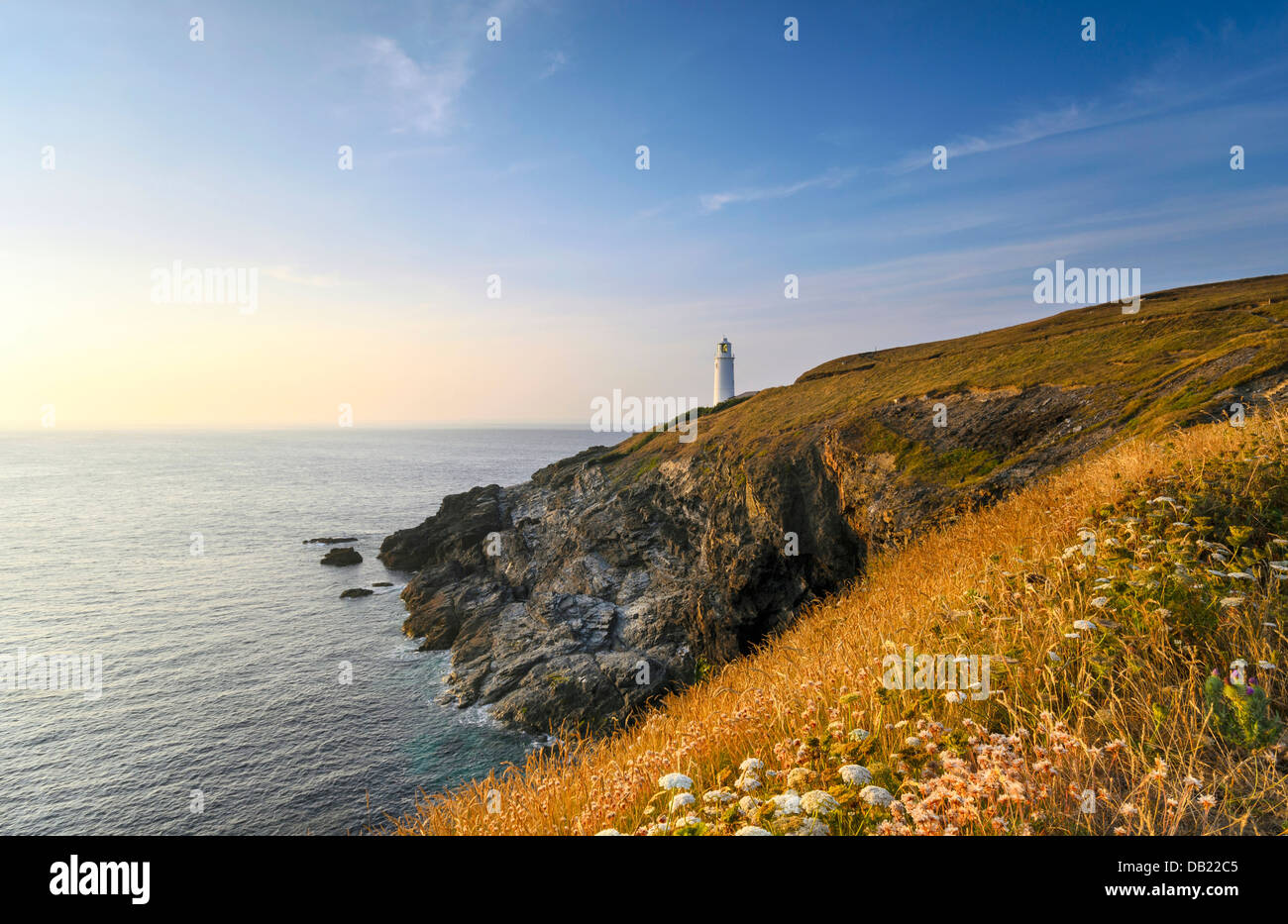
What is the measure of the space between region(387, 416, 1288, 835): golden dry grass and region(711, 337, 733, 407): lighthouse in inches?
2445

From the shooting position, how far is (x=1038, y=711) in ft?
14.2

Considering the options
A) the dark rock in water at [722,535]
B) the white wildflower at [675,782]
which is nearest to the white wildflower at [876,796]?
the white wildflower at [675,782]

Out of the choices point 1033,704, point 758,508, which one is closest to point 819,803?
point 1033,704

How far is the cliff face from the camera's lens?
1841 centimetres

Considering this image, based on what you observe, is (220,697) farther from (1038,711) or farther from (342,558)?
(1038,711)

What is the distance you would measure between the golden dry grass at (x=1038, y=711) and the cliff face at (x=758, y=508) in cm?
735

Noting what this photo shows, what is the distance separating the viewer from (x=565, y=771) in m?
5.39

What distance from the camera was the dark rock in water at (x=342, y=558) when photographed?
189 ft

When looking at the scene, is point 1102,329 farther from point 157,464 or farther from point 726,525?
point 157,464

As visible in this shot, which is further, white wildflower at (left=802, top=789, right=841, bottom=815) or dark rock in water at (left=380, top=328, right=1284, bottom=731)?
dark rock in water at (left=380, top=328, right=1284, bottom=731)

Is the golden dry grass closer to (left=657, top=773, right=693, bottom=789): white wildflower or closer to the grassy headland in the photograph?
the grassy headland

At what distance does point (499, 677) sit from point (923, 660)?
29.3 metres

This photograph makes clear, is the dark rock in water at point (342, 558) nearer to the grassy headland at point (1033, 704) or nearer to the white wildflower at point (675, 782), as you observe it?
the grassy headland at point (1033, 704)

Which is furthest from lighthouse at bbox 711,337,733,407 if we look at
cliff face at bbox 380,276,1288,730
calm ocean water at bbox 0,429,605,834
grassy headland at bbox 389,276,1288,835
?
grassy headland at bbox 389,276,1288,835
